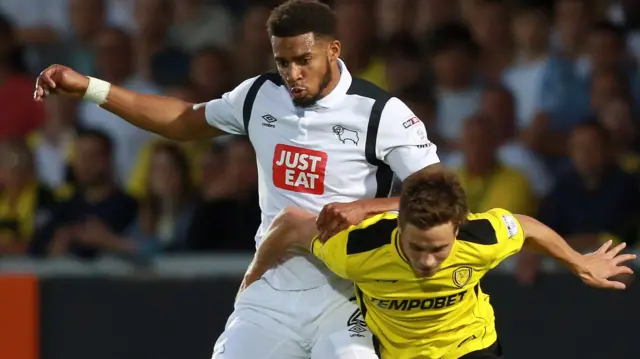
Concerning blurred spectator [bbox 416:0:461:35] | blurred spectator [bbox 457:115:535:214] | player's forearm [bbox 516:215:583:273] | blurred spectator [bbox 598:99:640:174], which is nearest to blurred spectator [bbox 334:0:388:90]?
blurred spectator [bbox 416:0:461:35]

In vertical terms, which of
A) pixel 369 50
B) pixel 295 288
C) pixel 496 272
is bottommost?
pixel 496 272

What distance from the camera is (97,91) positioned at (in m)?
5.41

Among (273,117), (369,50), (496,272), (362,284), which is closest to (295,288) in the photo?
(362,284)

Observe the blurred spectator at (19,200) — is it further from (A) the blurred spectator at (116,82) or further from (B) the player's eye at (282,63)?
(B) the player's eye at (282,63)

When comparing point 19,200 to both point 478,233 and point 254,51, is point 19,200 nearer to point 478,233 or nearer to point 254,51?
point 254,51

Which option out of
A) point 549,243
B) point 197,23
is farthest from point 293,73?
point 197,23

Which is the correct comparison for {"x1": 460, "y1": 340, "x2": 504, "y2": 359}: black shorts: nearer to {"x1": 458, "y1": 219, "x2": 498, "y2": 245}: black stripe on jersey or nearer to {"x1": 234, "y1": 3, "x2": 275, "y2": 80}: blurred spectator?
{"x1": 458, "y1": 219, "x2": 498, "y2": 245}: black stripe on jersey

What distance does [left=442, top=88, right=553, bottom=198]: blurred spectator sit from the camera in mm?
7777

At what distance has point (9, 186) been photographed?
28.2 ft

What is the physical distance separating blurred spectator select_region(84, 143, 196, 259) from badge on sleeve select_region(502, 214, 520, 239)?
10.8 feet

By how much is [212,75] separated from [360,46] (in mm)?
1038

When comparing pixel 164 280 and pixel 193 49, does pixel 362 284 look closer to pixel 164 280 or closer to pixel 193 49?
pixel 164 280

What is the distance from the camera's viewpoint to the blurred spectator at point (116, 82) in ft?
28.9

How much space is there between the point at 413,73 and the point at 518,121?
75cm
